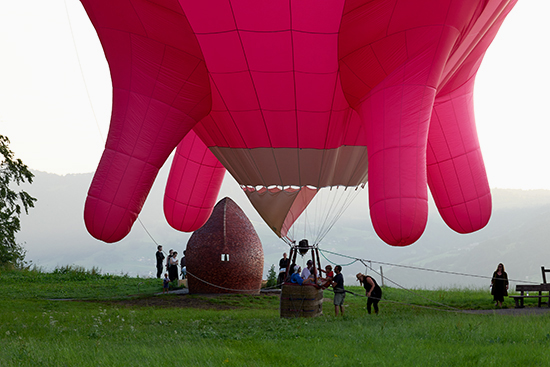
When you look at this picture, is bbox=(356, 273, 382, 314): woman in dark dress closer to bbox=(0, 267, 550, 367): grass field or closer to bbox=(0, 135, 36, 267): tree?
bbox=(0, 267, 550, 367): grass field

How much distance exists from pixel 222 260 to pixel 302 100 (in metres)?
7.75

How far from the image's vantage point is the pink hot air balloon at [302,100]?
25.0 ft

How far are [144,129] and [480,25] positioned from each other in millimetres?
5472

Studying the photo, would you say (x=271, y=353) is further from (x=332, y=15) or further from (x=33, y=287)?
(x=33, y=287)

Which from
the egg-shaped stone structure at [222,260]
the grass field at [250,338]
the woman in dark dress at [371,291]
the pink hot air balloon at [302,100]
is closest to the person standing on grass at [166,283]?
the egg-shaped stone structure at [222,260]

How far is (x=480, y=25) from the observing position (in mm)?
8578

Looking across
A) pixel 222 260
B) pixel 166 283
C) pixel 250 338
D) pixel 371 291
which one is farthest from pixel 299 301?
pixel 166 283

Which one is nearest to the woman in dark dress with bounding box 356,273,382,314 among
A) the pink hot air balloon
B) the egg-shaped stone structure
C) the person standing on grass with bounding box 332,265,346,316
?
the person standing on grass with bounding box 332,265,346,316

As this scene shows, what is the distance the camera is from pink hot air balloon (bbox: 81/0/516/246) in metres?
7.61

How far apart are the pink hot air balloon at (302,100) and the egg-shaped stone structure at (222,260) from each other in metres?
4.56

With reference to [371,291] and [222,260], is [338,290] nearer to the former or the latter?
[371,291]

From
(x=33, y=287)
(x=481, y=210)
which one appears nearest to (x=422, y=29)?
(x=481, y=210)

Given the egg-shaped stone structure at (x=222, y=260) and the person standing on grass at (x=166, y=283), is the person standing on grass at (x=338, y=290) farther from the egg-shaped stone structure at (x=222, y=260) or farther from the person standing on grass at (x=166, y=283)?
the person standing on grass at (x=166, y=283)

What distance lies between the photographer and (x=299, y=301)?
10586 millimetres
